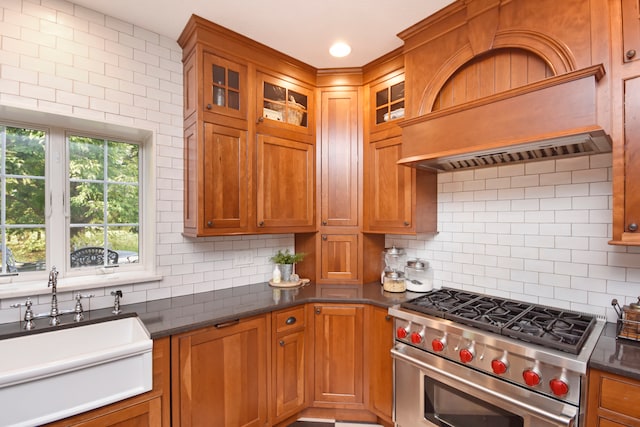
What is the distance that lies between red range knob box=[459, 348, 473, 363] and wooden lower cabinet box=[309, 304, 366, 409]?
72cm

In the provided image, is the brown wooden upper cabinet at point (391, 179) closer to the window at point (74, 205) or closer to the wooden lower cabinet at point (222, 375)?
the wooden lower cabinet at point (222, 375)

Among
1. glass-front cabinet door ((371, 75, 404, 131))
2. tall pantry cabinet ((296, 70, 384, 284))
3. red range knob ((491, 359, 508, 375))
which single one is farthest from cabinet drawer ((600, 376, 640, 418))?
glass-front cabinet door ((371, 75, 404, 131))

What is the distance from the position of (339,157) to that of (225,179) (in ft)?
3.20

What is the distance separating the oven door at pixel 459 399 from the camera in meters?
1.29

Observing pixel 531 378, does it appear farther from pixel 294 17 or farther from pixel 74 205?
pixel 74 205

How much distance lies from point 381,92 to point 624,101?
1482mm

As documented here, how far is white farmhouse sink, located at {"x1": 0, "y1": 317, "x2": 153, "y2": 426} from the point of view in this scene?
1189mm

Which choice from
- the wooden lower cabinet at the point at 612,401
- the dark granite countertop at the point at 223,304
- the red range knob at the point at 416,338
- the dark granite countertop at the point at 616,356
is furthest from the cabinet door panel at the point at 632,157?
the dark granite countertop at the point at 223,304

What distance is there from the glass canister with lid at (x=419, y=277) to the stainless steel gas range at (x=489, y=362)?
24 cm

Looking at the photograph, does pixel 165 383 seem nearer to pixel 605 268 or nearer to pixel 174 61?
pixel 174 61

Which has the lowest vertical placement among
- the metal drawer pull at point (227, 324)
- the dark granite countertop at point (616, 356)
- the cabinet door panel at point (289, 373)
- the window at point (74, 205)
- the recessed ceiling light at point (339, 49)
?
the cabinet door panel at point (289, 373)

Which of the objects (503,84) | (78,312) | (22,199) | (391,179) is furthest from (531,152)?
(22,199)

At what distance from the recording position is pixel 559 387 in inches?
48.9

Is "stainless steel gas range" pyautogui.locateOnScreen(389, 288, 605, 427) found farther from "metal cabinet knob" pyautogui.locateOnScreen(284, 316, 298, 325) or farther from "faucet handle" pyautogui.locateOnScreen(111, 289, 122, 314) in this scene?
"faucet handle" pyautogui.locateOnScreen(111, 289, 122, 314)
